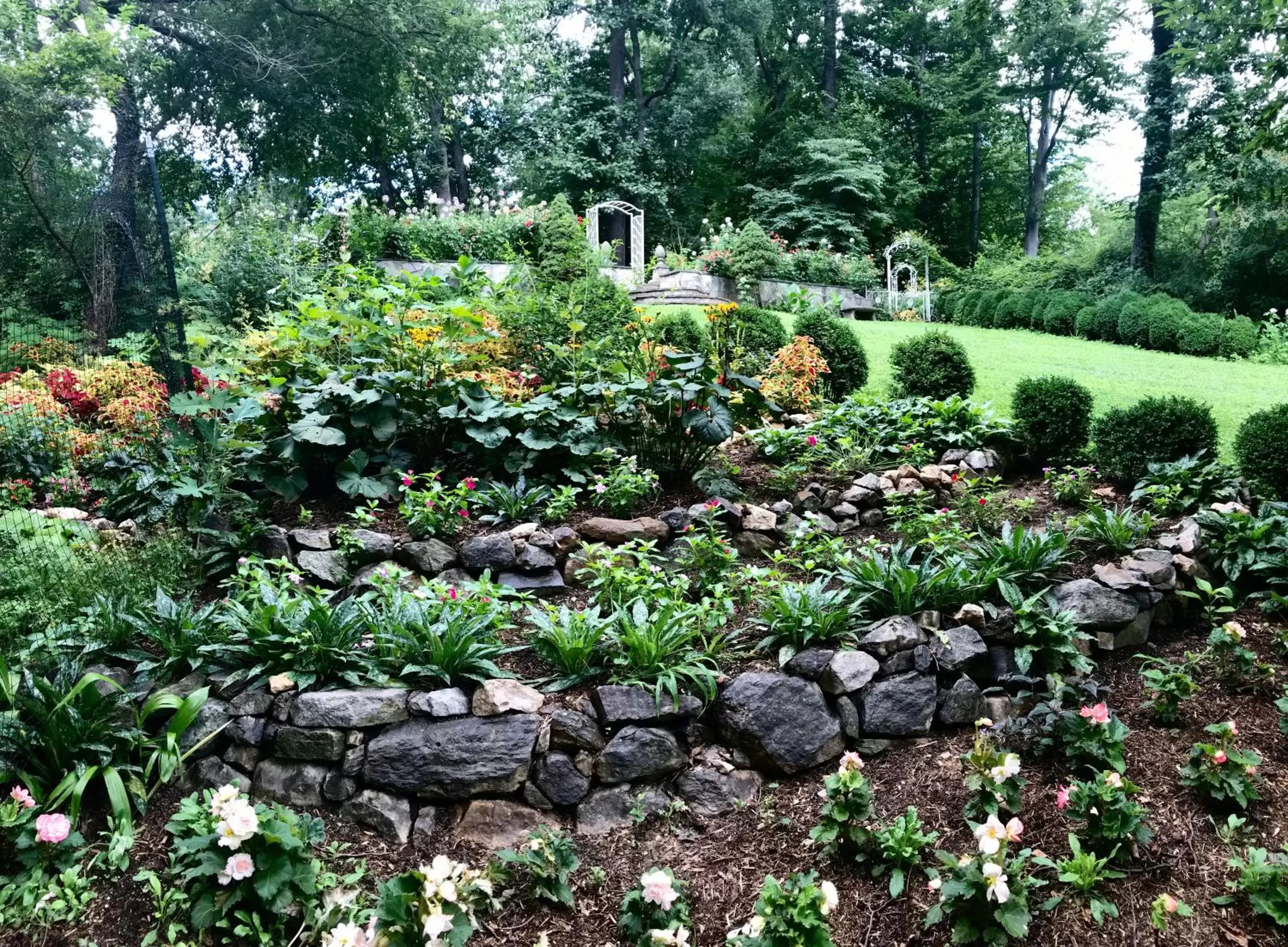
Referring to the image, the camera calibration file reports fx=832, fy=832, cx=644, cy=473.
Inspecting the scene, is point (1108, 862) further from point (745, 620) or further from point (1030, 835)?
point (745, 620)

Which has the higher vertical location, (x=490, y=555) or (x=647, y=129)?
(x=647, y=129)

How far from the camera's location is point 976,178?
2320cm

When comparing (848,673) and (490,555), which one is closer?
(848,673)

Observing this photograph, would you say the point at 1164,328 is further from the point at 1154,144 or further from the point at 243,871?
the point at 243,871

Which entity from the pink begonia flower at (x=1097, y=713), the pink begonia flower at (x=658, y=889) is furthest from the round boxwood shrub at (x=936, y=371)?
the pink begonia flower at (x=658, y=889)

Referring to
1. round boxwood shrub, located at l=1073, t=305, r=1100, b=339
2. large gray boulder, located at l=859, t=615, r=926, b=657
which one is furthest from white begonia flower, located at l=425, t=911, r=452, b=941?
round boxwood shrub, located at l=1073, t=305, r=1100, b=339

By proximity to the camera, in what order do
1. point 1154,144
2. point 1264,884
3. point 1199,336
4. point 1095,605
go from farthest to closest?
point 1154,144 < point 1199,336 < point 1095,605 < point 1264,884

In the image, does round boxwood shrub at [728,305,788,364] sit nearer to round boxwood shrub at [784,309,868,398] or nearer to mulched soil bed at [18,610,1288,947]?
round boxwood shrub at [784,309,868,398]

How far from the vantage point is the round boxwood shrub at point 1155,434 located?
14.5ft

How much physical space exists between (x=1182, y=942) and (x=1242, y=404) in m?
5.49

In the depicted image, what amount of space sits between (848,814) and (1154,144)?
634 inches

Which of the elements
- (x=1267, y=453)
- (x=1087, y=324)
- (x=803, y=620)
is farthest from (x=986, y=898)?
(x=1087, y=324)

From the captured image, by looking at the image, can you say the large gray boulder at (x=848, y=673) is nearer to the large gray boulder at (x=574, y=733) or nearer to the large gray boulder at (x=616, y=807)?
the large gray boulder at (x=616, y=807)

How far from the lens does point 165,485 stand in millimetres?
4039
